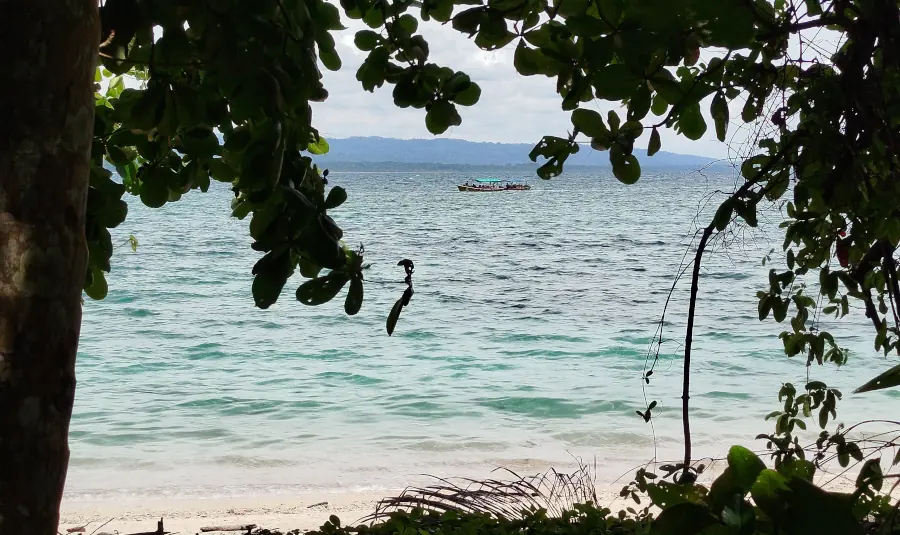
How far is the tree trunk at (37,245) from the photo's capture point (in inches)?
38.1

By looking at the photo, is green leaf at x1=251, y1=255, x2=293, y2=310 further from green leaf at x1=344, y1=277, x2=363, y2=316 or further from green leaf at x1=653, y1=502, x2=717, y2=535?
green leaf at x1=653, y1=502, x2=717, y2=535

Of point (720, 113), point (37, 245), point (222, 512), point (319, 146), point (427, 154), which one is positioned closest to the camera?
point (37, 245)

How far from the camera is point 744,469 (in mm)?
452

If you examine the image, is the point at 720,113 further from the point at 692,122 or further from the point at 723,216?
the point at 692,122

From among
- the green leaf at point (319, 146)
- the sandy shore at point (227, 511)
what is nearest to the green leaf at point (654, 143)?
the green leaf at point (319, 146)

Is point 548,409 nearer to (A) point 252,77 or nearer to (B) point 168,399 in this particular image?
(B) point 168,399

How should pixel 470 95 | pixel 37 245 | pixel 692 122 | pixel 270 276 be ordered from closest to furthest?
pixel 37 245 → pixel 270 276 → pixel 692 122 → pixel 470 95

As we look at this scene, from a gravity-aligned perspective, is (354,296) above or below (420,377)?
above

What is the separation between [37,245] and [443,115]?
74 centimetres

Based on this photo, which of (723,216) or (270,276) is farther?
(723,216)

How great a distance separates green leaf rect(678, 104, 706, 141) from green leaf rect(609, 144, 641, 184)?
10 centimetres

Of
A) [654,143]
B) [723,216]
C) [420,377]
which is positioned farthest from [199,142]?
[420,377]

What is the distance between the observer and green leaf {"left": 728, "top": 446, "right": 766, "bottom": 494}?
1.47 feet

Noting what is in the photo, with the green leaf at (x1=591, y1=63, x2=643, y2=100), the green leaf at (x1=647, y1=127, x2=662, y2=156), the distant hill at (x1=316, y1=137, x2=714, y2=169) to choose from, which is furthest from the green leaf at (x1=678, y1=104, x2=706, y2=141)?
the distant hill at (x1=316, y1=137, x2=714, y2=169)
